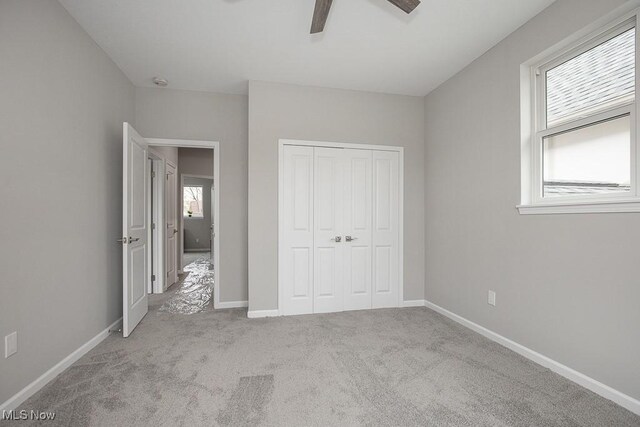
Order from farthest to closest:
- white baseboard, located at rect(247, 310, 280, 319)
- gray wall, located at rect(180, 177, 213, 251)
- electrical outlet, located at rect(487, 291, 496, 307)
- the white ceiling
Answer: gray wall, located at rect(180, 177, 213, 251)
white baseboard, located at rect(247, 310, 280, 319)
electrical outlet, located at rect(487, 291, 496, 307)
the white ceiling

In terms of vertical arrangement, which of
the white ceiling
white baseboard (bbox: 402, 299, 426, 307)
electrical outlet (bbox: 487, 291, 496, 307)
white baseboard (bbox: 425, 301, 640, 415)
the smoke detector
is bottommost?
white baseboard (bbox: 402, 299, 426, 307)

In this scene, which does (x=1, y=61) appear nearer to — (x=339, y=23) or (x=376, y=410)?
(x=339, y=23)

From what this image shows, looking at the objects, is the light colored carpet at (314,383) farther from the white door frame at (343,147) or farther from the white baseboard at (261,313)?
the white door frame at (343,147)

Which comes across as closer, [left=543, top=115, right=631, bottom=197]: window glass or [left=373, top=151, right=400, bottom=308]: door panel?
[left=543, top=115, right=631, bottom=197]: window glass

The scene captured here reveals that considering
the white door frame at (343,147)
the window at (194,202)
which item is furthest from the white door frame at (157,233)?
the window at (194,202)

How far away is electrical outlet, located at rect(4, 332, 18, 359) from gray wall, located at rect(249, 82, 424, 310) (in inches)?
73.9

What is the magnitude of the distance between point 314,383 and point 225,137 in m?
2.95

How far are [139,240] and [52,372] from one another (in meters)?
1.39

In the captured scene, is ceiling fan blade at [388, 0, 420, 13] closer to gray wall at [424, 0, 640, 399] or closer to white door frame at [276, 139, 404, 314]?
gray wall at [424, 0, 640, 399]

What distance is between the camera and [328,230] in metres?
3.50

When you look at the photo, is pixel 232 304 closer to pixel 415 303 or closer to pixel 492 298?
pixel 415 303

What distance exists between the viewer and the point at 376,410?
1.70 m

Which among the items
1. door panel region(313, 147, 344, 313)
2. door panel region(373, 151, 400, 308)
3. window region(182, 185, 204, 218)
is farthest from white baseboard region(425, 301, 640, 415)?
window region(182, 185, 204, 218)

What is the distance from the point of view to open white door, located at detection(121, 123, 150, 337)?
A: 8.89 ft
